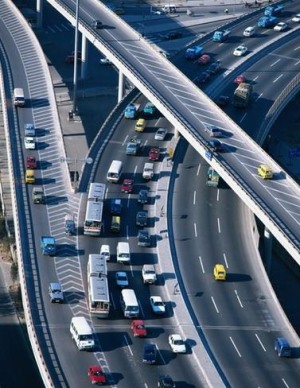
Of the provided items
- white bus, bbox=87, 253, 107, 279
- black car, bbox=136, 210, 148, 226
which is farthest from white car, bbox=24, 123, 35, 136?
white bus, bbox=87, 253, 107, 279

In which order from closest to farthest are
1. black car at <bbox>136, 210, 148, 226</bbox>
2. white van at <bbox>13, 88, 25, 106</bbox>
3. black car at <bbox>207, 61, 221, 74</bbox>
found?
black car at <bbox>136, 210, 148, 226</bbox> < white van at <bbox>13, 88, 25, 106</bbox> < black car at <bbox>207, 61, 221, 74</bbox>

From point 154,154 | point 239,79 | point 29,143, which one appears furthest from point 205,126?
point 239,79

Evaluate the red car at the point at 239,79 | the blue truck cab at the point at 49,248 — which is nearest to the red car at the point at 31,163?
the blue truck cab at the point at 49,248

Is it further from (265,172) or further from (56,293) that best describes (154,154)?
(56,293)

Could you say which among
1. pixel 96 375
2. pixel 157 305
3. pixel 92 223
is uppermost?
pixel 92 223

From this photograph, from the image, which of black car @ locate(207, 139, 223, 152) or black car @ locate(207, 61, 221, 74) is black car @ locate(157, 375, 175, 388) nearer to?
black car @ locate(207, 139, 223, 152)

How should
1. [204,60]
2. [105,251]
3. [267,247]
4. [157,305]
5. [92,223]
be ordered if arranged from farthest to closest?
[204,60] → [267,247] → [92,223] → [105,251] → [157,305]

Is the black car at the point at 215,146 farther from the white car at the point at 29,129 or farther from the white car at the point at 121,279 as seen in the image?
the white car at the point at 121,279
